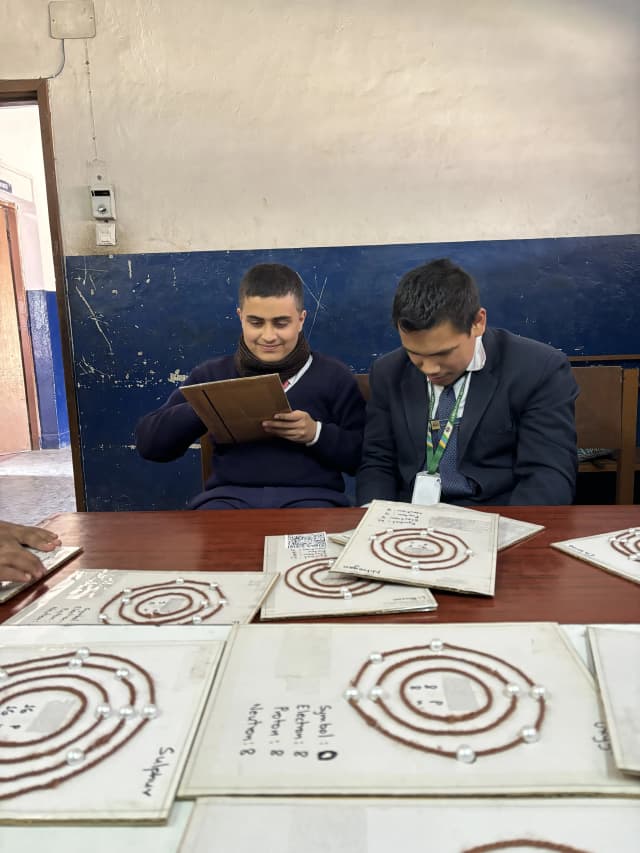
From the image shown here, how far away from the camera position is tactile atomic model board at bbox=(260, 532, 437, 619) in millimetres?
650

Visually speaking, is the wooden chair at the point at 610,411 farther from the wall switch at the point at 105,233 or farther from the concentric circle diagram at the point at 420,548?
the wall switch at the point at 105,233

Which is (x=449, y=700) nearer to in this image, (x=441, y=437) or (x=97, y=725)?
(x=97, y=725)

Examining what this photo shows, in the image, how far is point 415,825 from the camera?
0.34m

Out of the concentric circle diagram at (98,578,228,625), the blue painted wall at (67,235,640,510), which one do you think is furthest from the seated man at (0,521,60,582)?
the blue painted wall at (67,235,640,510)

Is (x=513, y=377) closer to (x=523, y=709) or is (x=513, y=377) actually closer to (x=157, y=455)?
(x=157, y=455)

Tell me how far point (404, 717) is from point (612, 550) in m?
0.51

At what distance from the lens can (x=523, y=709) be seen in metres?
0.44

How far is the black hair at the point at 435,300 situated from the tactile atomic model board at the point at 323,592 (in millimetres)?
646

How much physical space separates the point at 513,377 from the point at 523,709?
1.06m

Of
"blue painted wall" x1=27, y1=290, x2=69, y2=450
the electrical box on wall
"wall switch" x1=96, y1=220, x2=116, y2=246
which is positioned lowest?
"blue painted wall" x1=27, y1=290, x2=69, y2=450

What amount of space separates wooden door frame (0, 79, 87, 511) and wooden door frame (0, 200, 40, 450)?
8.80 ft

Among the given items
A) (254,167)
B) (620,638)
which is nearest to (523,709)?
(620,638)

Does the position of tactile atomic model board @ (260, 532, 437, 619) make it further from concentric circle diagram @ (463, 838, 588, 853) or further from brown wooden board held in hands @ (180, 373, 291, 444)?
brown wooden board held in hands @ (180, 373, 291, 444)

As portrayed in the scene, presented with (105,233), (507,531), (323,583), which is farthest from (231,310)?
(323,583)
